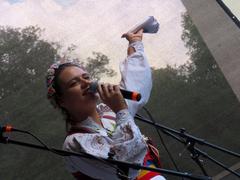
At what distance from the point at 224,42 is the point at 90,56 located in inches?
36.6

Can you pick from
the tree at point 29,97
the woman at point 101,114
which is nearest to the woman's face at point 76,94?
the woman at point 101,114

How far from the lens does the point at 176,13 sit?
2.61 metres

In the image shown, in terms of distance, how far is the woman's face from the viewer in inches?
32.2

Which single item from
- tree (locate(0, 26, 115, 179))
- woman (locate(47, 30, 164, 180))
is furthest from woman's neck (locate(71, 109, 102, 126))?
tree (locate(0, 26, 115, 179))

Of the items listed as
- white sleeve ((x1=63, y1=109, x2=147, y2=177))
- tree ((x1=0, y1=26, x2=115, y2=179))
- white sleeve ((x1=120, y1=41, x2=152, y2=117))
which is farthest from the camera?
tree ((x1=0, y1=26, x2=115, y2=179))

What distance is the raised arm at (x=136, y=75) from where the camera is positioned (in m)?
0.86

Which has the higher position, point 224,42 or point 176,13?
point 176,13

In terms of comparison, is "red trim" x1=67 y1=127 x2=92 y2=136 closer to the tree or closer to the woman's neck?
the woman's neck

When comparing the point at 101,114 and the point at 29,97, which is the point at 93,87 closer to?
the point at 101,114

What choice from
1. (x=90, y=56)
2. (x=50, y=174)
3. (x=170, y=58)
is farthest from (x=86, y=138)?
(x=170, y=58)

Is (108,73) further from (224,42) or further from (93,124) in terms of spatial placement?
(93,124)

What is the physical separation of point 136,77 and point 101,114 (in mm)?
122

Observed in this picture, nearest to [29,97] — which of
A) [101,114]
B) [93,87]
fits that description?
[101,114]

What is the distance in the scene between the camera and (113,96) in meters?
0.75
